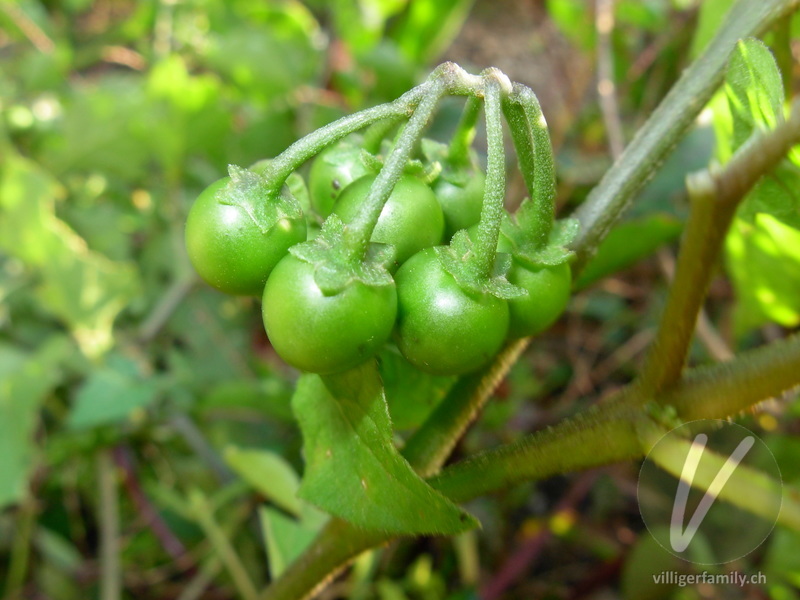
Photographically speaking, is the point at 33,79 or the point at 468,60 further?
the point at 468,60

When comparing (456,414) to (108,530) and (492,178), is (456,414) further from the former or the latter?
(108,530)

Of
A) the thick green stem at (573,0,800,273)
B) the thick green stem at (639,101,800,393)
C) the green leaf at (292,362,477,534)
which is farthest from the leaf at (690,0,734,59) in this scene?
the green leaf at (292,362,477,534)

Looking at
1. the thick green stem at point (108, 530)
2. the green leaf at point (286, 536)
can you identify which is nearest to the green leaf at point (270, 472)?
the green leaf at point (286, 536)

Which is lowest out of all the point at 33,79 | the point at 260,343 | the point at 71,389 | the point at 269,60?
the point at 71,389

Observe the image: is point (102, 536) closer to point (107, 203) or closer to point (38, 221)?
point (38, 221)

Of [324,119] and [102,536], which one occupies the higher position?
[324,119]

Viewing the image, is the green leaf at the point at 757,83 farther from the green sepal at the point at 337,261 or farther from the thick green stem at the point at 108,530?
the thick green stem at the point at 108,530

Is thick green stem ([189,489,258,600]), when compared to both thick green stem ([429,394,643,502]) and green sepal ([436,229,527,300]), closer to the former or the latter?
thick green stem ([429,394,643,502])

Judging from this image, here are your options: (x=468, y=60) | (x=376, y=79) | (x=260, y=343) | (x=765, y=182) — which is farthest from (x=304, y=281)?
(x=468, y=60)

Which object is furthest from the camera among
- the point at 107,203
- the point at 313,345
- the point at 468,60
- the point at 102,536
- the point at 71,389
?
the point at 468,60
